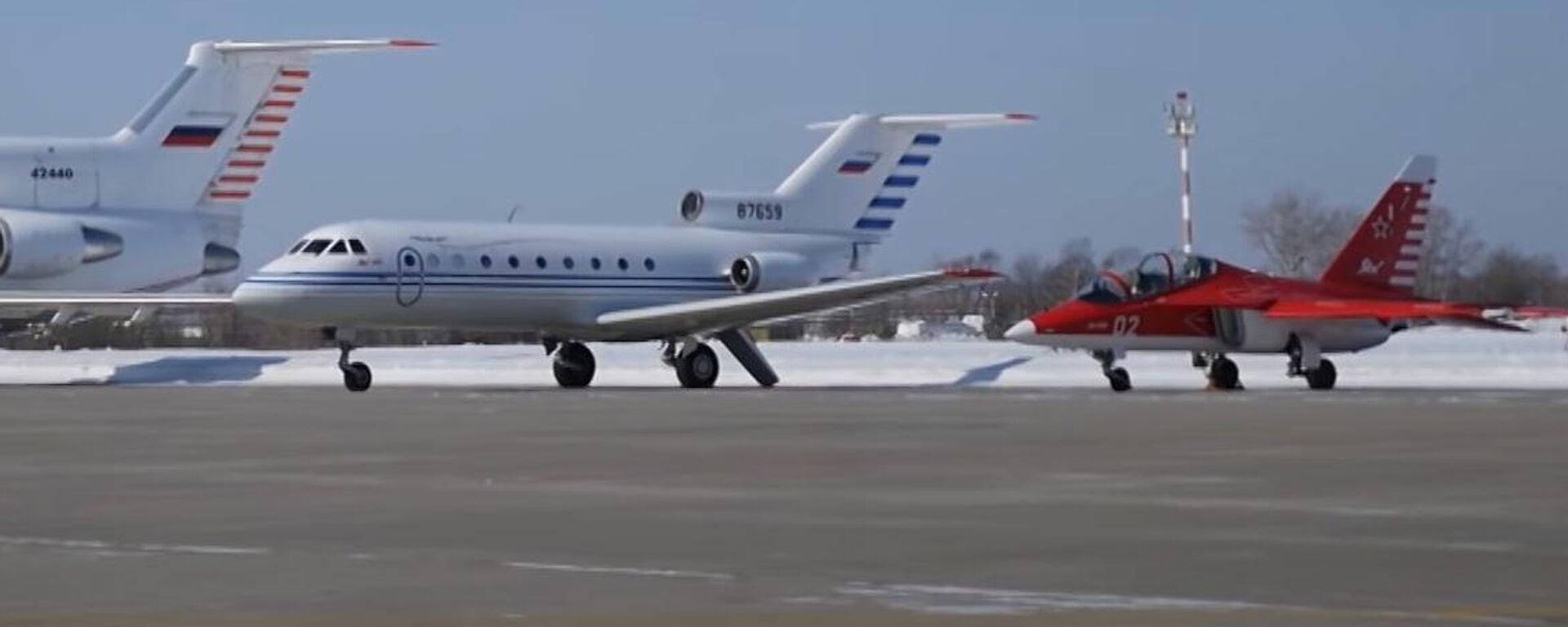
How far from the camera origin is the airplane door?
40469 mm

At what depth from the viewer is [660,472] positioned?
17344mm

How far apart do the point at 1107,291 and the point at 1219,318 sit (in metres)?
1.72

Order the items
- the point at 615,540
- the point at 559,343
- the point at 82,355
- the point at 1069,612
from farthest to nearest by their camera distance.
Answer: the point at 82,355
the point at 559,343
the point at 615,540
the point at 1069,612

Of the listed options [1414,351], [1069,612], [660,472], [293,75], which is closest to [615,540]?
[1069,612]

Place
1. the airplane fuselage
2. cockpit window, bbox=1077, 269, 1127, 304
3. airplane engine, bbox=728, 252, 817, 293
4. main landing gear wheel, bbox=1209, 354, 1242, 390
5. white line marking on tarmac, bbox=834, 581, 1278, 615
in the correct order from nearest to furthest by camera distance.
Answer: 1. white line marking on tarmac, bbox=834, 581, 1278, 615
2. cockpit window, bbox=1077, 269, 1127, 304
3. main landing gear wheel, bbox=1209, 354, 1242, 390
4. the airplane fuselage
5. airplane engine, bbox=728, 252, 817, 293

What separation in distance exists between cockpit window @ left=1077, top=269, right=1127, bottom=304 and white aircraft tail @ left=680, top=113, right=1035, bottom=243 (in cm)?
893

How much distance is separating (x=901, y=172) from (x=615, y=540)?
119ft

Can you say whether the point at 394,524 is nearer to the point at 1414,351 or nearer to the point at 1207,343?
the point at 1207,343

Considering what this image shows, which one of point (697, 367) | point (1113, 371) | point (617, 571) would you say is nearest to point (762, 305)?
point (697, 367)

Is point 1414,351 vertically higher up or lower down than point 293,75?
lower down

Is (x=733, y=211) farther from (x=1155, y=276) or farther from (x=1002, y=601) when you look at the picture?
(x=1002, y=601)

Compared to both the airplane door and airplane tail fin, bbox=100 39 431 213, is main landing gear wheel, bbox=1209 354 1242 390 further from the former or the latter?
airplane tail fin, bbox=100 39 431 213

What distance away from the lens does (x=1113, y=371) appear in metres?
37.8

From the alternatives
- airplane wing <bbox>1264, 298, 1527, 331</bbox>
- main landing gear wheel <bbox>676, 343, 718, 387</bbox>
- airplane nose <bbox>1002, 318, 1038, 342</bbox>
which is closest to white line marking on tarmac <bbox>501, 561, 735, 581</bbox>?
airplane nose <bbox>1002, 318, 1038, 342</bbox>
